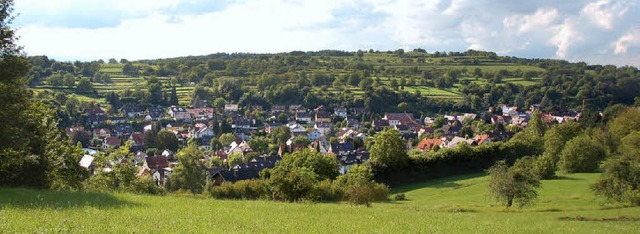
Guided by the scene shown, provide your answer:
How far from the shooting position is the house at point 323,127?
11172cm

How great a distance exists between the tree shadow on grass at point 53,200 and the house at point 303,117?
109 meters

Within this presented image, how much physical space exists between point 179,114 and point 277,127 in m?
33.9

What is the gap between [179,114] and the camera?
125 meters

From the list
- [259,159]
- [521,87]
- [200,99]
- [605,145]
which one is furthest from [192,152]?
[521,87]

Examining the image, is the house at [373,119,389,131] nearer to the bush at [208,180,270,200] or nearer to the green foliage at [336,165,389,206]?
the green foliage at [336,165,389,206]

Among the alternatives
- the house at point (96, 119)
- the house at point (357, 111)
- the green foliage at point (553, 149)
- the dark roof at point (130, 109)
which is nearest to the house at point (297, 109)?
the house at point (357, 111)

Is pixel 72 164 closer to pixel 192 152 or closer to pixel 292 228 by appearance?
pixel 292 228

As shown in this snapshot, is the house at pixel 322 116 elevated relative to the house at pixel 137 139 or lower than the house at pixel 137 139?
elevated

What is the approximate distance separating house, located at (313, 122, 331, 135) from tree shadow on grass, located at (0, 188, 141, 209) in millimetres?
91394

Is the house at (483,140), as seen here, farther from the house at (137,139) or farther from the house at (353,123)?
the house at (137,139)

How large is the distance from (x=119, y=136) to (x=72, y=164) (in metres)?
80.7

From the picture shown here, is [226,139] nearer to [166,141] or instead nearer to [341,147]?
[166,141]

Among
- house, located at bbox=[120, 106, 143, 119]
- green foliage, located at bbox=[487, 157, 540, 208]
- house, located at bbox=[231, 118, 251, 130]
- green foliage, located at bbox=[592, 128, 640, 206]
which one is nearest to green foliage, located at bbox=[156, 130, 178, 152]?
house, located at bbox=[231, 118, 251, 130]

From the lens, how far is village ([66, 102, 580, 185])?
78312 millimetres
